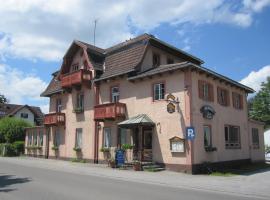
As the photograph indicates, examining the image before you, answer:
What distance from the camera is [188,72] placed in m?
20.7

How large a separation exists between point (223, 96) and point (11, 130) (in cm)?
3034

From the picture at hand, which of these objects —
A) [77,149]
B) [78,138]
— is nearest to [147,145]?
[77,149]

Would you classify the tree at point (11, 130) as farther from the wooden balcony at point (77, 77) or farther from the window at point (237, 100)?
the window at point (237, 100)

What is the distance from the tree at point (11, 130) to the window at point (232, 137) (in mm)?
30054

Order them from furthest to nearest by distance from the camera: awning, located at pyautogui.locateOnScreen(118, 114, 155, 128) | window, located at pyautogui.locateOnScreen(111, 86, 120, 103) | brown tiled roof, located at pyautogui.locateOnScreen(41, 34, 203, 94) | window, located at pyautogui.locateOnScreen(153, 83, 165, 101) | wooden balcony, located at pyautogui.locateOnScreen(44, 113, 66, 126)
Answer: wooden balcony, located at pyautogui.locateOnScreen(44, 113, 66, 126), window, located at pyautogui.locateOnScreen(111, 86, 120, 103), brown tiled roof, located at pyautogui.locateOnScreen(41, 34, 203, 94), window, located at pyautogui.locateOnScreen(153, 83, 165, 101), awning, located at pyautogui.locateOnScreen(118, 114, 155, 128)

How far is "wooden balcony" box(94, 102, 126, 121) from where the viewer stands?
79.6 ft

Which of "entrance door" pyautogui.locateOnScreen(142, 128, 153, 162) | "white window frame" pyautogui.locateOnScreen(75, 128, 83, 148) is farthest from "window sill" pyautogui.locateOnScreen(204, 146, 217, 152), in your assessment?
"white window frame" pyautogui.locateOnScreen(75, 128, 83, 148)

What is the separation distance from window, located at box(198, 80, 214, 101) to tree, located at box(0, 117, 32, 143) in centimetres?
3020

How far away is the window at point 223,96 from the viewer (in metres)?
24.0

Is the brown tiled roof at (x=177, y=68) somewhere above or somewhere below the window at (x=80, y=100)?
above

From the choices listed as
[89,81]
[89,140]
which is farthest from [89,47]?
[89,140]

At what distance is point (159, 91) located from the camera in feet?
74.0

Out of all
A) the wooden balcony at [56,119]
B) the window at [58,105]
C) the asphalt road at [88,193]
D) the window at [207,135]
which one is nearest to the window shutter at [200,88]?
the window at [207,135]

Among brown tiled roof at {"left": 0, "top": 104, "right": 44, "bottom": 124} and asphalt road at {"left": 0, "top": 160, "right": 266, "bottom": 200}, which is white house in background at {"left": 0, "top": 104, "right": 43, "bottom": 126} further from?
asphalt road at {"left": 0, "top": 160, "right": 266, "bottom": 200}
